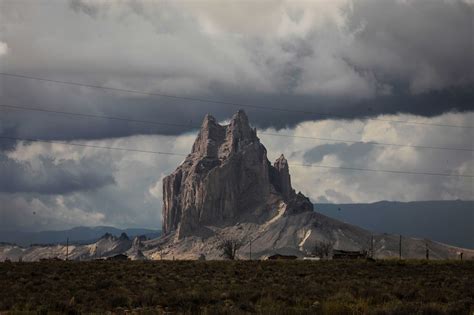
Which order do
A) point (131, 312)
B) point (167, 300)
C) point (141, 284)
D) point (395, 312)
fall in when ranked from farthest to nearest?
point (141, 284) < point (167, 300) < point (131, 312) < point (395, 312)

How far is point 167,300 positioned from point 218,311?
873cm

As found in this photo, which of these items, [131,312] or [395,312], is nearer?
[395,312]

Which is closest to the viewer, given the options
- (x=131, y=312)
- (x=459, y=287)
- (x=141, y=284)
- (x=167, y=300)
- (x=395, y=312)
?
(x=395, y=312)

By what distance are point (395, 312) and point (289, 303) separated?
891 centimetres

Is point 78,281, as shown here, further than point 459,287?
Yes

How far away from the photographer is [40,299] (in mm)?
42500

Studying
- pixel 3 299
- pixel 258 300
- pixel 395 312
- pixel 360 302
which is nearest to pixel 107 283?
pixel 3 299

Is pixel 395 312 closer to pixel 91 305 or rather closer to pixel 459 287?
pixel 91 305

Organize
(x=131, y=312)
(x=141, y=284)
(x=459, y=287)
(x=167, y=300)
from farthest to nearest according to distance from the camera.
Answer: (x=141, y=284) → (x=459, y=287) → (x=167, y=300) → (x=131, y=312)

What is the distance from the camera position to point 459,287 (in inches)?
2117

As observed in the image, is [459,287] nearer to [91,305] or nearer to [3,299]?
[91,305]

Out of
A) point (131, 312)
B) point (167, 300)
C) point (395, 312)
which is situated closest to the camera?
point (395, 312)

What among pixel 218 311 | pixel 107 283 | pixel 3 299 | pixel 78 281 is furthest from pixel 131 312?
pixel 78 281

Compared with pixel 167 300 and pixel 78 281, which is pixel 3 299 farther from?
pixel 78 281
